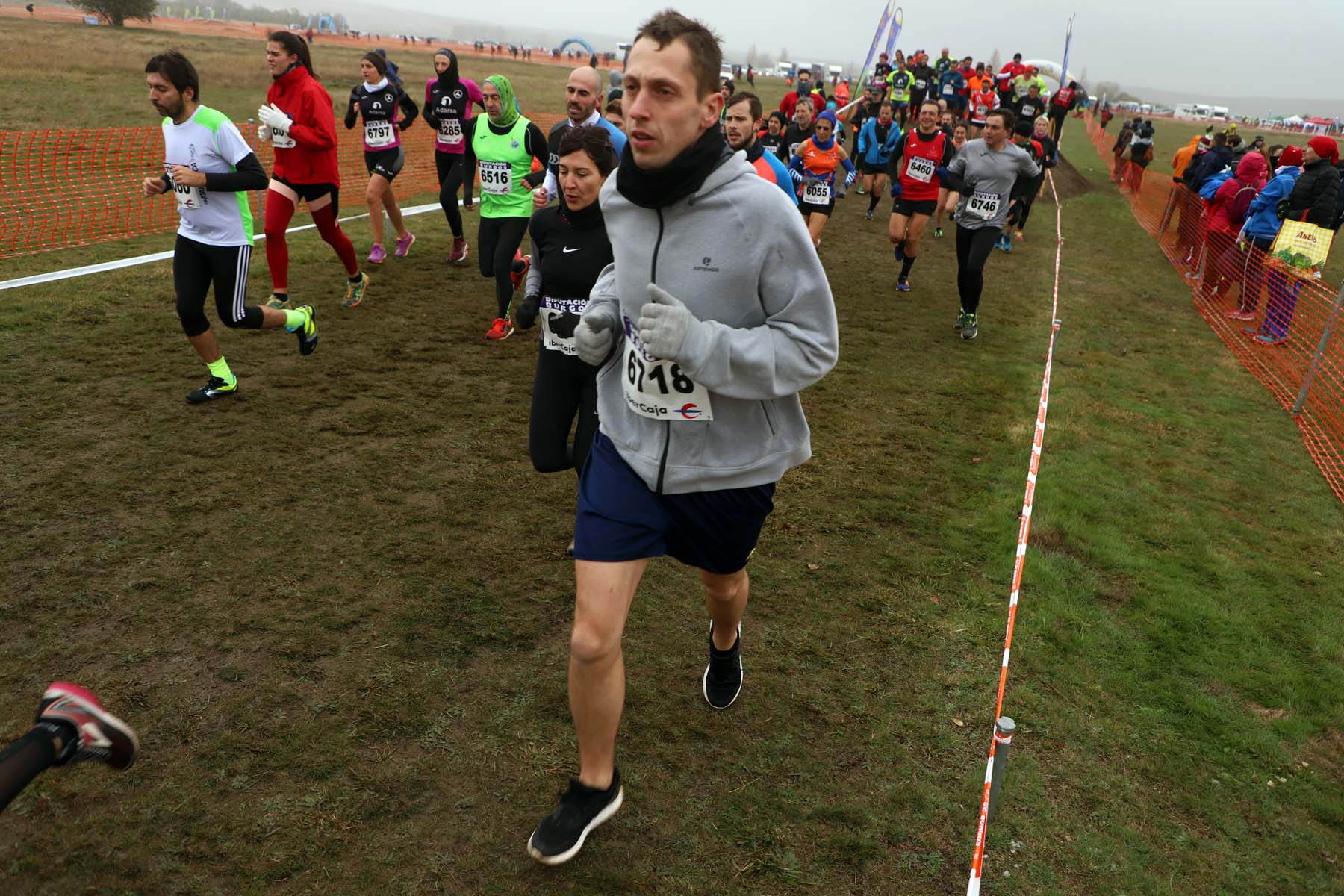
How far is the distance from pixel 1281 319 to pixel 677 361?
11.1 m

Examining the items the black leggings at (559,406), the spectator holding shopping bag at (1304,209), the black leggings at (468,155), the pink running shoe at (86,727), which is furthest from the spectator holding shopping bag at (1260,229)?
the pink running shoe at (86,727)

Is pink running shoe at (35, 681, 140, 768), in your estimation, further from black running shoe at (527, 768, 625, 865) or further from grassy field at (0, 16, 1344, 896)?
black running shoe at (527, 768, 625, 865)

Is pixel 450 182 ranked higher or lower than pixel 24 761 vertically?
higher

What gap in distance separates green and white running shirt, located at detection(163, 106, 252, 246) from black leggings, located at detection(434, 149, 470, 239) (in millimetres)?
4273

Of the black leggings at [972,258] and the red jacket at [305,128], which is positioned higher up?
the red jacket at [305,128]

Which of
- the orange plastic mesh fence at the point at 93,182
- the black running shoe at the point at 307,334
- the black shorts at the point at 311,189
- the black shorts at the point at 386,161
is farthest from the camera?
the orange plastic mesh fence at the point at 93,182

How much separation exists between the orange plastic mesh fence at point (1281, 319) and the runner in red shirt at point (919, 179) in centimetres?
400

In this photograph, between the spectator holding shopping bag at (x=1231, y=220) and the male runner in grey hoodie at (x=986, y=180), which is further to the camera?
the spectator holding shopping bag at (x=1231, y=220)

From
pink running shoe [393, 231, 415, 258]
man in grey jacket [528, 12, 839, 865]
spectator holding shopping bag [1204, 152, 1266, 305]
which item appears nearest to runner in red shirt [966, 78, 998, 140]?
spectator holding shopping bag [1204, 152, 1266, 305]

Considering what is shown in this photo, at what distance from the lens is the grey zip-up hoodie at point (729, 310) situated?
Answer: 93.7 inches

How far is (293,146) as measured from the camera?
7.03 meters

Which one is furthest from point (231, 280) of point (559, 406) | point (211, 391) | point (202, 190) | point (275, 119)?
point (559, 406)

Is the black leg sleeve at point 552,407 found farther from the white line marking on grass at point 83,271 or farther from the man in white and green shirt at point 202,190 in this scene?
the white line marking on grass at point 83,271

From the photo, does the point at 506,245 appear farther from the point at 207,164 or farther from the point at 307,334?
the point at 207,164
